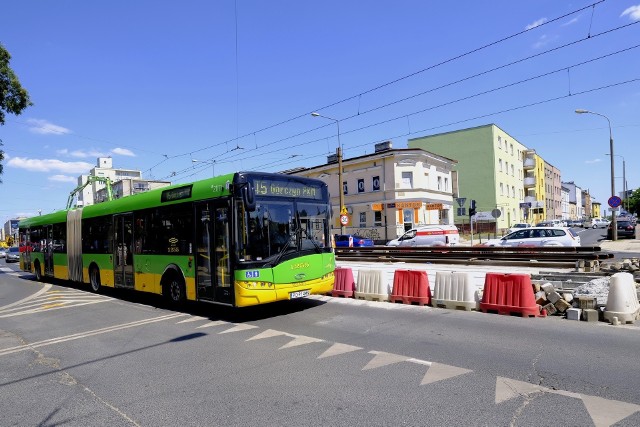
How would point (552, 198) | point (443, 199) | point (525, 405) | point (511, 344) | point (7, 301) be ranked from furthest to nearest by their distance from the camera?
1. point (552, 198)
2. point (443, 199)
3. point (7, 301)
4. point (511, 344)
5. point (525, 405)

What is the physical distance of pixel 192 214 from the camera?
947cm

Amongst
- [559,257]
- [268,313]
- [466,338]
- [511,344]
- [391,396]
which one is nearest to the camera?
[391,396]

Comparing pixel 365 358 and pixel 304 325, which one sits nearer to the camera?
pixel 365 358

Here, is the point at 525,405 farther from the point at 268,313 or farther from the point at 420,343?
the point at 268,313

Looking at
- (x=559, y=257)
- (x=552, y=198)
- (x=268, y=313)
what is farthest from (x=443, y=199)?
(x=552, y=198)

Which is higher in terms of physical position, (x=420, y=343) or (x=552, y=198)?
(x=552, y=198)

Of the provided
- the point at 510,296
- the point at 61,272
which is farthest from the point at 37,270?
the point at 510,296

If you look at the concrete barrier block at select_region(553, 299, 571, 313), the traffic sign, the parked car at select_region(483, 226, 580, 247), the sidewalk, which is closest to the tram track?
the parked car at select_region(483, 226, 580, 247)

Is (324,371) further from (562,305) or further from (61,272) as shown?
(61,272)

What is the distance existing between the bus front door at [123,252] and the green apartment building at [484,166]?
4097cm

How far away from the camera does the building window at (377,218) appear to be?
130 feet

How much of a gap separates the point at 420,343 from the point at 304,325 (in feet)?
7.87

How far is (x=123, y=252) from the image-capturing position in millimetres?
12188

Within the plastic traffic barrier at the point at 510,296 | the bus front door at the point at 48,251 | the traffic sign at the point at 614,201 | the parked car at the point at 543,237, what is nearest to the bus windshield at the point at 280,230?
the plastic traffic barrier at the point at 510,296
